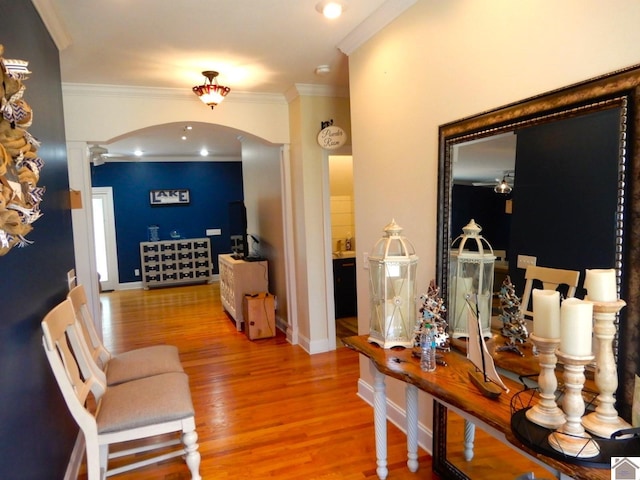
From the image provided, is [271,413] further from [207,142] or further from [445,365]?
[207,142]

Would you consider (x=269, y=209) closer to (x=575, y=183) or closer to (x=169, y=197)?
(x=575, y=183)

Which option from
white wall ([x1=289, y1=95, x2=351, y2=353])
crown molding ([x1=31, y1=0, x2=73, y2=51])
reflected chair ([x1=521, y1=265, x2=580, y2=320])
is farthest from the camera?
white wall ([x1=289, y1=95, x2=351, y2=353])

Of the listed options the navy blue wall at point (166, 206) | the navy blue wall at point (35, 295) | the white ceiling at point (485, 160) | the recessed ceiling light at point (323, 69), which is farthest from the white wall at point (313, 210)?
the navy blue wall at point (166, 206)

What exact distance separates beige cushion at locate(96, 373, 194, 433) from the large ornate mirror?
1.66 meters

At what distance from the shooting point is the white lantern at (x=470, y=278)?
186 centimetres

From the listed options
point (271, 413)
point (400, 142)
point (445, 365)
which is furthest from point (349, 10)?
point (271, 413)

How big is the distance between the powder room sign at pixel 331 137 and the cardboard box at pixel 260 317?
1.91 m

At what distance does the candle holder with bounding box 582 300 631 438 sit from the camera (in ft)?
3.73

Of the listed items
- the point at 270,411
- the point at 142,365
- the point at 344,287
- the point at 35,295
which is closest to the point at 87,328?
the point at 142,365

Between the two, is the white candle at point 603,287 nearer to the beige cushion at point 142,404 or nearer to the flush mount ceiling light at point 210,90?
the beige cushion at point 142,404

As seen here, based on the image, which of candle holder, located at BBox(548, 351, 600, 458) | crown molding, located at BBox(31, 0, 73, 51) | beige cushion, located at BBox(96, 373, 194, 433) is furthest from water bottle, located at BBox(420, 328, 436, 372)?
crown molding, located at BBox(31, 0, 73, 51)

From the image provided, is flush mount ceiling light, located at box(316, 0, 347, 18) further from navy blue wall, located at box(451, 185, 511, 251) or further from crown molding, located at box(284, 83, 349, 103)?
crown molding, located at box(284, 83, 349, 103)

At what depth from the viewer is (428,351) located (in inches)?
70.1

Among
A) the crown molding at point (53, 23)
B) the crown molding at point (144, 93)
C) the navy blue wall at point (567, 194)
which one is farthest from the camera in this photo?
the crown molding at point (144, 93)
